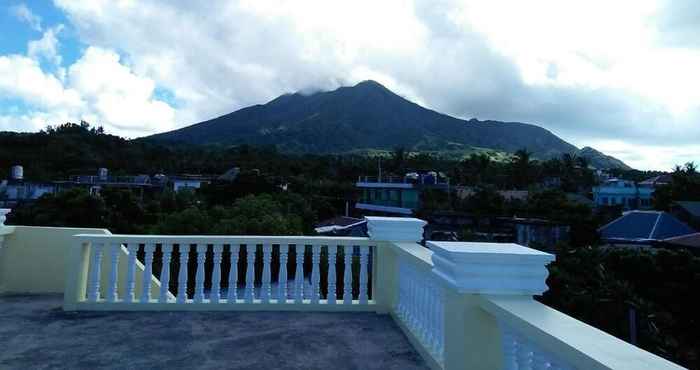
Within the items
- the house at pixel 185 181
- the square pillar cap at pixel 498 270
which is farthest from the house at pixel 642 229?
the house at pixel 185 181

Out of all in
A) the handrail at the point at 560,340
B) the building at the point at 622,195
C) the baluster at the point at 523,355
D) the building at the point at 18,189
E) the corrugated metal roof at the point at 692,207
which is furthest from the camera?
the building at the point at 622,195

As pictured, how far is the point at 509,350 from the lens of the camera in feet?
5.65

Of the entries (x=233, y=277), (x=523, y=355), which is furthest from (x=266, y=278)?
(x=523, y=355)

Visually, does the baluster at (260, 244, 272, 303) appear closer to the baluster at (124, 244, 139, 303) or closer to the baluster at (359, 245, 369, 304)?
the baluster at (359, 245, 369, 304)

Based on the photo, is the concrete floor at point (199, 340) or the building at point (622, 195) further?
the building at point (622, 195)

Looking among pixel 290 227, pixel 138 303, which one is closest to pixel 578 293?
pixel 290 227

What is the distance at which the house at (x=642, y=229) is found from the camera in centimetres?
2641

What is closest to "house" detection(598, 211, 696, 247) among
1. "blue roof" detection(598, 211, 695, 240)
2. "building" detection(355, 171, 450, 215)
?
"blue roof" detection(598, 211, 695, 240)

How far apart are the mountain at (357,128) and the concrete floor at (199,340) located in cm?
7611

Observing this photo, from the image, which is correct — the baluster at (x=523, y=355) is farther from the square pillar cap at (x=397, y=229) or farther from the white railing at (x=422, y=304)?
the square pillar cap at (x=397, y=229)

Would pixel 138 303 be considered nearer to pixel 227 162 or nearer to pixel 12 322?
pixel 12 322

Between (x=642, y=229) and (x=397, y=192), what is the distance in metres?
16.3

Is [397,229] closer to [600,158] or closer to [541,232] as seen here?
[541,232]

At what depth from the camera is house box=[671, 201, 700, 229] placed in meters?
30.6
